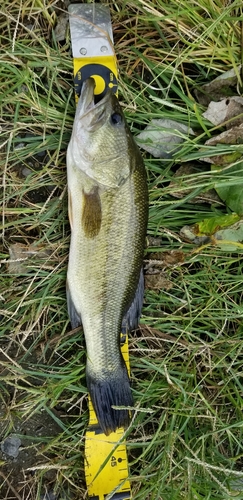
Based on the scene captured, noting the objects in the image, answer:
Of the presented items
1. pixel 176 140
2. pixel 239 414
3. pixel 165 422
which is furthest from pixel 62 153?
pixel 239 414

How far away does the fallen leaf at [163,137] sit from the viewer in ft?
9.10

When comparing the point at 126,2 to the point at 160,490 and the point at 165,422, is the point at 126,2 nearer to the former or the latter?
the point at 165,422

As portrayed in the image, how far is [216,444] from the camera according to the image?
289 cm

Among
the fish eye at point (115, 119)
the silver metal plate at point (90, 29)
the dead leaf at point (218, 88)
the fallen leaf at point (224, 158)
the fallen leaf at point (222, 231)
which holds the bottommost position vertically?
the fallen leaf at point (222, 231)

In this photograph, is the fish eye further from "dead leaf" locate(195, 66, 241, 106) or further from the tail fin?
the tail fin

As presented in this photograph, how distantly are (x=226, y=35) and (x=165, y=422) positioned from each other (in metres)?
2.47

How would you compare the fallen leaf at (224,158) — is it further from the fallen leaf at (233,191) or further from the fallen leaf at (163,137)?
the fallen leaf at (163,137)

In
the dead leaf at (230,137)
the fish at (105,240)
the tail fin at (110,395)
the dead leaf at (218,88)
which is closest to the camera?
the fish at (105,240)

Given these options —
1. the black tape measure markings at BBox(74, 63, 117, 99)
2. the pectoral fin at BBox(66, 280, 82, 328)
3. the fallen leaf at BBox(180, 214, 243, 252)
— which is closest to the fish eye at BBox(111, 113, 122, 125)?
the black tape measure markings at BBox(74, 63, 117, 99)

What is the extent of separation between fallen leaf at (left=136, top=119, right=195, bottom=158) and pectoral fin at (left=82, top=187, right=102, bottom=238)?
58 centimetres

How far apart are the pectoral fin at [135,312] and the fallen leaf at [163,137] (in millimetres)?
794

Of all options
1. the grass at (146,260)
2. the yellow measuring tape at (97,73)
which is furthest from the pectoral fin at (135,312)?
the yellow measuring tape at (97,73)

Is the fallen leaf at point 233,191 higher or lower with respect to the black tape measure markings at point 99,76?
lower

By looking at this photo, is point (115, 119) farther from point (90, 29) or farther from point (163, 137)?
point (90, 29)
